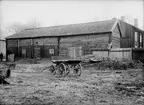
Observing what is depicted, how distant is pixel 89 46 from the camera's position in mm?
20578

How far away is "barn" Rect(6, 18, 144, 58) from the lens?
19891mm

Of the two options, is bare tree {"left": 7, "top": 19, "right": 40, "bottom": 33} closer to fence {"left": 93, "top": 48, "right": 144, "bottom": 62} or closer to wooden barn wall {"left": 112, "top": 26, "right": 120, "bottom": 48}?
wooden barn wall {"left": 112, "top": 26, "right": 120, "bottom": 48}

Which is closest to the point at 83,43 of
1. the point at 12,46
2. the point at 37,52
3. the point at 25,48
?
the point at 37,52

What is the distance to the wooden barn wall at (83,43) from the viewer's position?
770 inches

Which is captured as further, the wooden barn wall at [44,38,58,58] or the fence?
the wooden barn wall at [44,38,58,58]

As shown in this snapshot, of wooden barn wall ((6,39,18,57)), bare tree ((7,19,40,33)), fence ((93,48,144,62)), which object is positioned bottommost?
fence ((93,48,144,62))

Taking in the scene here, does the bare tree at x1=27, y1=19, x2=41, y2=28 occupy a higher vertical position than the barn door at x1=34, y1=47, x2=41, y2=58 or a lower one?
higher

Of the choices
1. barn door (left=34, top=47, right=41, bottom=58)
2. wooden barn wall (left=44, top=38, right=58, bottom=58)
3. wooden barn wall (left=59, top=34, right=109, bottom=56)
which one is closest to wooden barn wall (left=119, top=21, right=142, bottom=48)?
wooden barn wall (left=59, top=34, right=109, bottom=56)

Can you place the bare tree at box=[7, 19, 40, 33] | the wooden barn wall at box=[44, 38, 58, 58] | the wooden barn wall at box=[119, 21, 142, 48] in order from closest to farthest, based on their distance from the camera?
the wooden barn wall at box=[119, 21, 142, 48]
the wooden barn wall at box=[44, 38, 58, 58]
the bare tree at box=[7, 19, 40, 33]

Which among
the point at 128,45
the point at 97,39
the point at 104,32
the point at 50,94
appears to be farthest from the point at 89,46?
the point at 50,94

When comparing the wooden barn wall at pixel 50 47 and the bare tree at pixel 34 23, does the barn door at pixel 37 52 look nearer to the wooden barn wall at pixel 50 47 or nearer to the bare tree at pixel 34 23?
the wooden barn wall at pixel 50 47

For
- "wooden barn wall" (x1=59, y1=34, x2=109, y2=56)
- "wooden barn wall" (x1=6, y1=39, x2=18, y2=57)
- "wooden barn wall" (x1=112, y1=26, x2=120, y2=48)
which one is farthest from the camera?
"wooden barn wall" (x1=6, y1=39, x2=18, y2=57)

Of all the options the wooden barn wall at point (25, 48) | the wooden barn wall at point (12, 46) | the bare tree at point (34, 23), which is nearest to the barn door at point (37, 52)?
the wooden barn wall at point (25, 48)

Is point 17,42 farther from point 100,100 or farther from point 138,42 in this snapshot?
point 100,100
